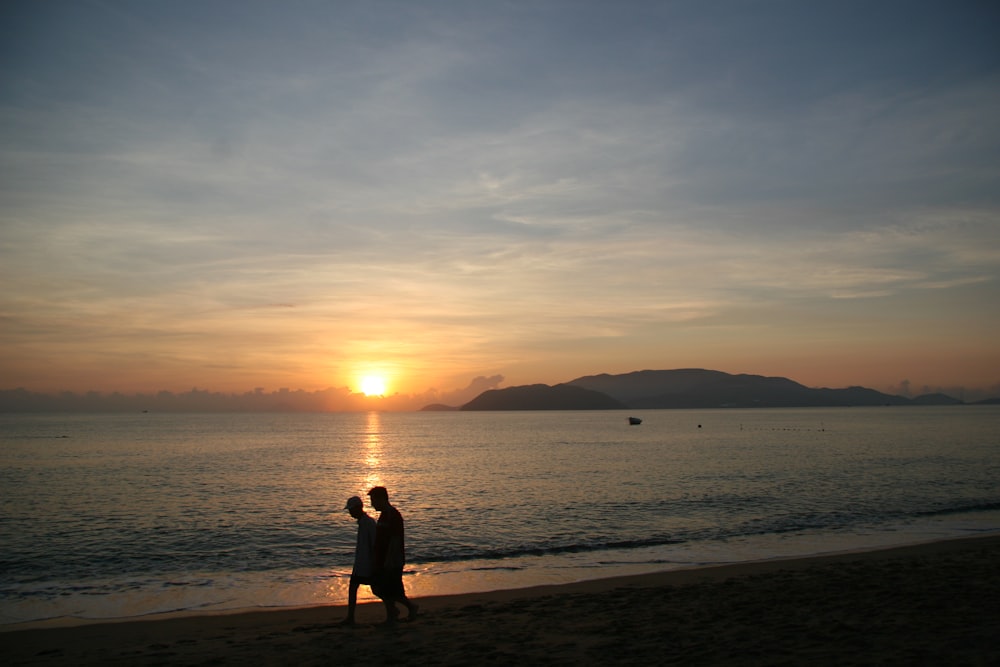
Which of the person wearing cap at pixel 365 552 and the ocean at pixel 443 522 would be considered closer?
the person wearing cap at pixel 365 552

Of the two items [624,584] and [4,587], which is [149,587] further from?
[624,584]

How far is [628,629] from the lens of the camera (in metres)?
11.5

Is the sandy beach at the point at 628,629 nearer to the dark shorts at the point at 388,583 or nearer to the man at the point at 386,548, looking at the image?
the dark shorts at the point at 388,583

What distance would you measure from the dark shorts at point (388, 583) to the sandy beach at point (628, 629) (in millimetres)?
611

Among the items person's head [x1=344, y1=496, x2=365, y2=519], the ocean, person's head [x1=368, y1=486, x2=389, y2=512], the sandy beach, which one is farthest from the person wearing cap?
the ocean

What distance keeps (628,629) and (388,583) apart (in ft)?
14.4

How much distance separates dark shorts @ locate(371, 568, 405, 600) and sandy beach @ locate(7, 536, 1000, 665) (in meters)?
0.61

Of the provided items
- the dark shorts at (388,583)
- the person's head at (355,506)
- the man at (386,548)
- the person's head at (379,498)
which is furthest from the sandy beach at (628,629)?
the person's head at (379,498)

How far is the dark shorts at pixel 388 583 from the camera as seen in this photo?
477 inches

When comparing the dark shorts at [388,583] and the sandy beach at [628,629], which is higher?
the dark shorts at [388,583]

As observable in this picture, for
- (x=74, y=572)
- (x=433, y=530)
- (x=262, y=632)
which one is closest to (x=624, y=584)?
(x=262, y=632)

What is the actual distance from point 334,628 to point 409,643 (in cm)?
219

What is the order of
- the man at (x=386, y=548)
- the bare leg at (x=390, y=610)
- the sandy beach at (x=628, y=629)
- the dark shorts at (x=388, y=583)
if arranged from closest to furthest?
the sandy beach at (x=628, y=629), the man at (x=386, y=548), the dark shorts at (x=388, y=583), the bare leg at (x=390, y=610)

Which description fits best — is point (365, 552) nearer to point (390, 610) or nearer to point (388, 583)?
point (388, 583)
